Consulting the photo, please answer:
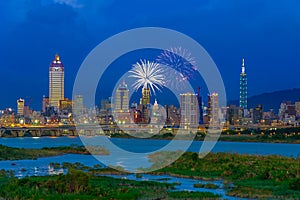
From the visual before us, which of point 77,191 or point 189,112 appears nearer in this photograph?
point 77,191

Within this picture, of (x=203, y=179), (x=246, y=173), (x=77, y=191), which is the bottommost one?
(x=203, y=179)

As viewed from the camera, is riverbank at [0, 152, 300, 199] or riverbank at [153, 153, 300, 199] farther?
riverbank at [153, 153, 300, 199]

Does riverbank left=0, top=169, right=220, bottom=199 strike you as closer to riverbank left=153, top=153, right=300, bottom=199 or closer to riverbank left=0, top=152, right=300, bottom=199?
riverbank left=0, top=152, right=300, bottom=199

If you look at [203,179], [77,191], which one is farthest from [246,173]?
[77,191]

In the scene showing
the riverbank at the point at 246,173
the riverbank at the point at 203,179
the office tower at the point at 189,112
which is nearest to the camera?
the riverbank at the point at 203,179

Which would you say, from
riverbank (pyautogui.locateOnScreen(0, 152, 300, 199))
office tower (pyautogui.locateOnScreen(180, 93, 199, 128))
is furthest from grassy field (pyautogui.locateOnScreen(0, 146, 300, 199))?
office tower (pyautogui.locateOnScreen(180, 93, 199, 128))

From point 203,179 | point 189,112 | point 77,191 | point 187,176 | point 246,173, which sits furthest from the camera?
point 189,112

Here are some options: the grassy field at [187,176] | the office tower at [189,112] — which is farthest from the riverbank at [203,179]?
the office tower at [189,112]

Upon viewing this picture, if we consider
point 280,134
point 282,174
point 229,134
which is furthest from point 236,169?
point 229,134

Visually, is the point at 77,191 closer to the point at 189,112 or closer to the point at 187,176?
the point at 187,176

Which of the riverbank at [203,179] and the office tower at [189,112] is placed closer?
the riverbank at [203,179]

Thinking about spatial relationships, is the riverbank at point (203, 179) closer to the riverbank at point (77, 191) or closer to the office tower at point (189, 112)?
the riverbank at point (77, 191)

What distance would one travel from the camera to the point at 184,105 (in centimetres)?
17425

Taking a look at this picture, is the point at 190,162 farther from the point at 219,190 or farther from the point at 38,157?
the point at 38,157
